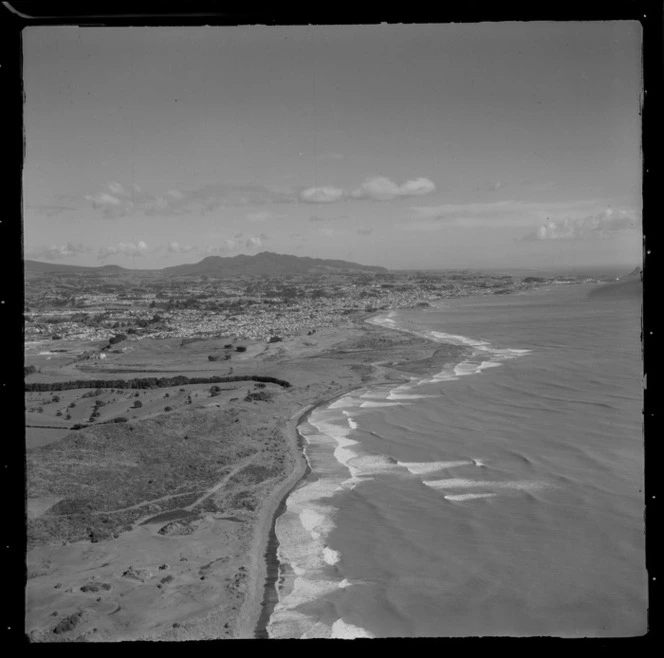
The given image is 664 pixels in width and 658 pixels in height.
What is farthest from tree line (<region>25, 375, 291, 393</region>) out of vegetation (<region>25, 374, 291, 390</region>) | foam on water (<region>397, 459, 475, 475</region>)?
foam on water (<region>397, 459, 475, 475</region>)

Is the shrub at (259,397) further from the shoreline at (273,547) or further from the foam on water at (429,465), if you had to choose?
the foam on water at (429,465)

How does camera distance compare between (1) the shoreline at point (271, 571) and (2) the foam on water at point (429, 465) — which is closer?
(1) the shoreline at point (271, 571)

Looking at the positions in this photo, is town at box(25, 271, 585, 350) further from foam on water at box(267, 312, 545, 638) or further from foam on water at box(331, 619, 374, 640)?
foam on water at box(331, 619, 374, 640)

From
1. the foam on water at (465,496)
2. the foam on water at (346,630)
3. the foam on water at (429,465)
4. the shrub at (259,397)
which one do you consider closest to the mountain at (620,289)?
the shrub at (259,397)

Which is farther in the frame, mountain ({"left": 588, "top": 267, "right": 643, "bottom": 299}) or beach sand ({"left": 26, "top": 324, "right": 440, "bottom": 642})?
mountain ({"left": 588, "top": 267, "right": 643, "bottom": 299})

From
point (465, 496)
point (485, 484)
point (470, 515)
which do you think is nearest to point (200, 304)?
point (485, 484)

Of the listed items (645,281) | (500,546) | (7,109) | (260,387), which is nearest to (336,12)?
(7,109)

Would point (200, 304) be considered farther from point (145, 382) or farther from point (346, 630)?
point (346, 630)
